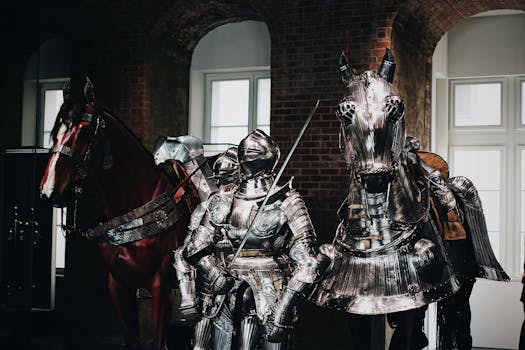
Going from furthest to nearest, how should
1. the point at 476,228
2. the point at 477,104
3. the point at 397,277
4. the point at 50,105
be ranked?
1. the point at 50,105
2. the point at 477,104
3. the point at 476,228
4. the point at 397,277

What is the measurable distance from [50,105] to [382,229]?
6277mm

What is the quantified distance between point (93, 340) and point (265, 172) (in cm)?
444

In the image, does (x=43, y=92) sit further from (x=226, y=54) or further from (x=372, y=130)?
(x=372, y=130)

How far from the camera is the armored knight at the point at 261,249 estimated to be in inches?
212

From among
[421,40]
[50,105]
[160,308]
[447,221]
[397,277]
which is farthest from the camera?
[50,105]

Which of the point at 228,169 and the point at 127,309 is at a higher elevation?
the point at 228,169

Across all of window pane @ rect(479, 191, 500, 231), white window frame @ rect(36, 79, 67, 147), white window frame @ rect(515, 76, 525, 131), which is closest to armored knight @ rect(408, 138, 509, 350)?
window pane @ rect(479, 191, 500, 231)

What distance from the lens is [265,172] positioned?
5734 mm

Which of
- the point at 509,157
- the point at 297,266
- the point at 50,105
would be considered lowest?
the point at 297,266

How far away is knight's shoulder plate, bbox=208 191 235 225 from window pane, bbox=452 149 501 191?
201 inches

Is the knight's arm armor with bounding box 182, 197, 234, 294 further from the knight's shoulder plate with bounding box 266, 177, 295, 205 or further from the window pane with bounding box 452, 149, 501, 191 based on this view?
the window pane with bounding box 452, 149, 501, 191

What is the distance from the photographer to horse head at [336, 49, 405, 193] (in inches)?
207

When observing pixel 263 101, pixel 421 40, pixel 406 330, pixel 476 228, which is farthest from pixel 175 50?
pixel 406 330

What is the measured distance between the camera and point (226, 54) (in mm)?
10289
